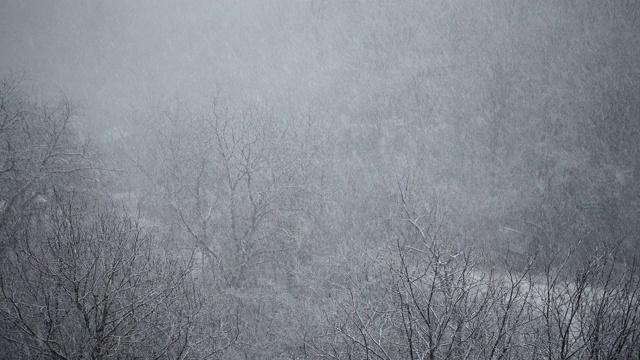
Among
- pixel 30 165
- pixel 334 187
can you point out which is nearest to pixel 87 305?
pixel 30 165

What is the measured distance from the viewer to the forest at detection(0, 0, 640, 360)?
741cm

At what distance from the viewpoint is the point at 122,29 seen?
57.9 m

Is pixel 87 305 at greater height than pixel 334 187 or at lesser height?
lesser

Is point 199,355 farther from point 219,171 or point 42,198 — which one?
point 42,198

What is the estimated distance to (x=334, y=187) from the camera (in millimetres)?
22719

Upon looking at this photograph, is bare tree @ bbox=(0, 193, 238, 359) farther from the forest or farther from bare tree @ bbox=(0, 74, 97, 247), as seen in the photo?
bare tree @ bbox=(0, 74, 97, 247)

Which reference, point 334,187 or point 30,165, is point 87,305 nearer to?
point 30,165

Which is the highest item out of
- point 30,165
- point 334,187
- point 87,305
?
point 334,187

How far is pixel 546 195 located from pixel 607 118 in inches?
312

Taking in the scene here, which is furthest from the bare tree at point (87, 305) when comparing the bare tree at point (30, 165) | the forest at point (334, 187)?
the bare tree at point (30, 165)

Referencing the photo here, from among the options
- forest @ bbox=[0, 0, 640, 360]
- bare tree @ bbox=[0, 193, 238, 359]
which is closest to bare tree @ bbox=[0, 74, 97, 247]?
forest @ bbox=[0, 0, 640, 360]

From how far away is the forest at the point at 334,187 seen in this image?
7.41 metres

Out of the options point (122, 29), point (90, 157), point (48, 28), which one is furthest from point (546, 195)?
point (48, 28)

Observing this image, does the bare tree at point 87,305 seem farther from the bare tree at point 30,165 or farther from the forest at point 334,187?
the bare tree at point 30,165
